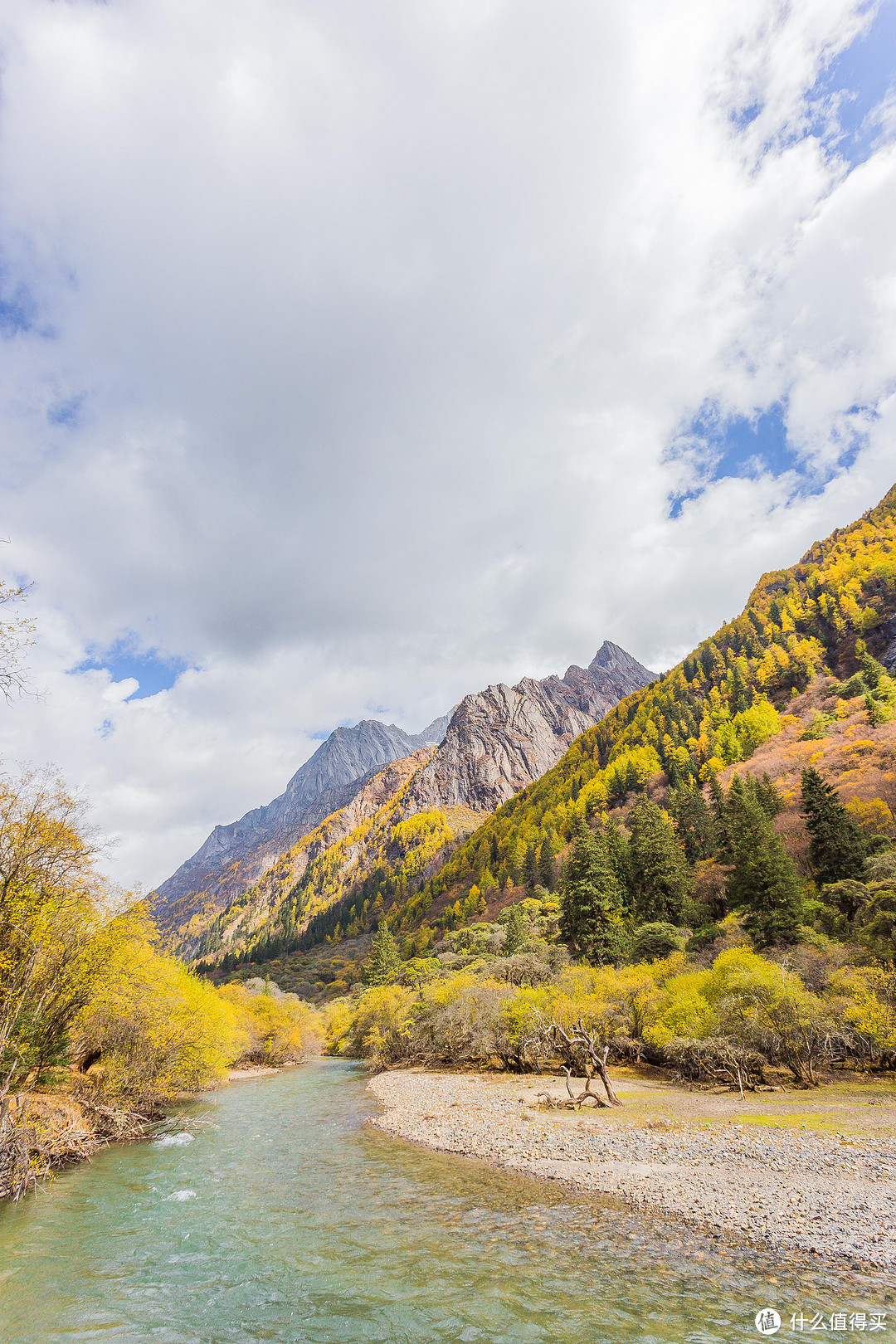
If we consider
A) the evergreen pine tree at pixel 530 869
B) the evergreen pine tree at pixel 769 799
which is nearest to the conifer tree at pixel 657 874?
the evergreen pine tree at pixel 769 799

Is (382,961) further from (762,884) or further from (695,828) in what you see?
(762,884)

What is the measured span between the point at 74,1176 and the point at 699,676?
437ft

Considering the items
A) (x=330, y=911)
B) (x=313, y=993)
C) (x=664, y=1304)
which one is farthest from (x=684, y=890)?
(x=330, y=911)

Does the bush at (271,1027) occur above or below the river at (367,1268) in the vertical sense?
below

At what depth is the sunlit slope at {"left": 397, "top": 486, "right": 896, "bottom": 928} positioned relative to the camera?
3836 inches

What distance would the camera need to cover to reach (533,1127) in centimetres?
2130

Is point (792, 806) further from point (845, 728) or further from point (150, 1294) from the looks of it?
point (150, 1294)

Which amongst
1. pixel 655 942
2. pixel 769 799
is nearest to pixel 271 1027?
pixel 655 942

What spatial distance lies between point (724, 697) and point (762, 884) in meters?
79.8

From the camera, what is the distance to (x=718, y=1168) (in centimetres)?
1532

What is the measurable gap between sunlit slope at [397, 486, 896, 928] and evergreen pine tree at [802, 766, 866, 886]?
46.2 meters

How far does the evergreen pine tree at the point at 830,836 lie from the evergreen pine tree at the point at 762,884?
12.8 ft

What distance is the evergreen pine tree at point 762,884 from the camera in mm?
36406

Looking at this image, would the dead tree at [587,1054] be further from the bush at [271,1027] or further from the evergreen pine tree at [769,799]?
the bush at [271,1027]
